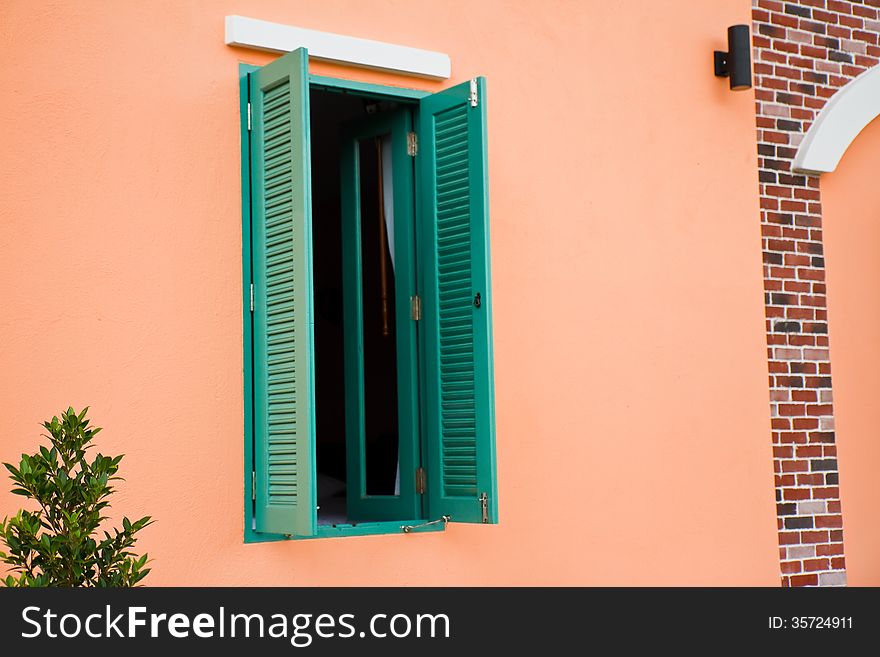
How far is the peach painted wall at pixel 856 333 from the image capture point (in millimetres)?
6418

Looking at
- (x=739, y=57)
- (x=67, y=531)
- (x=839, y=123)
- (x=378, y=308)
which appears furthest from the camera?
(x=839, y=123)

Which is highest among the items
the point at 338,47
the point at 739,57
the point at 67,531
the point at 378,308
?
the point at 739,57

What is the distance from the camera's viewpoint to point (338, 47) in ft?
16.8

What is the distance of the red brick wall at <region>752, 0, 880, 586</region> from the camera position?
246 inches

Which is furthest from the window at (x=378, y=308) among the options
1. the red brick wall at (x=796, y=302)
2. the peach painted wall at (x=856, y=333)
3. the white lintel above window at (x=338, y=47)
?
the peach painted wall at (x=856, y=333)

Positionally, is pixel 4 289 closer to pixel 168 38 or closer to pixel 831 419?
pixel 168 38

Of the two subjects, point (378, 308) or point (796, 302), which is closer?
point (378, 308)

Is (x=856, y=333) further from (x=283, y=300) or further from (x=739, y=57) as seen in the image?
(x=283, y=300)

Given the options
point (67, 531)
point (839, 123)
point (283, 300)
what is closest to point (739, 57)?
point (839, 123)

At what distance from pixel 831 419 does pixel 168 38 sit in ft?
12.5

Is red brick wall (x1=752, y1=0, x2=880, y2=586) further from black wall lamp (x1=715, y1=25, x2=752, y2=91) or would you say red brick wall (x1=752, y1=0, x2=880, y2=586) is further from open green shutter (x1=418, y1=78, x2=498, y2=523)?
open green shutter (x1=418, y1=78, x2=498, y2=523)

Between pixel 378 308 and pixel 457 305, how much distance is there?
0.80 meters

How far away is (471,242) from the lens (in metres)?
4.97

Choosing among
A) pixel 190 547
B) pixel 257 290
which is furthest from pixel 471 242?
pixel 190 547
